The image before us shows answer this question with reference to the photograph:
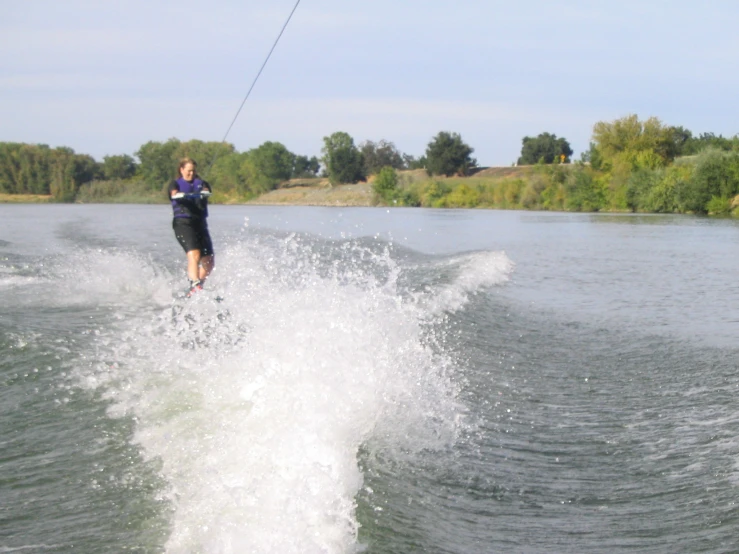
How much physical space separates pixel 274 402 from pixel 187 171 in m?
4.73

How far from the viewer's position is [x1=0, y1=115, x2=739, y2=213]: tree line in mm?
46781

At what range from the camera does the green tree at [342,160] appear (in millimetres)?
98375

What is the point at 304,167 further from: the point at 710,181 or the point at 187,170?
the point at 187,170

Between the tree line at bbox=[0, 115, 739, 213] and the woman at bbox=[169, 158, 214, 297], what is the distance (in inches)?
1224

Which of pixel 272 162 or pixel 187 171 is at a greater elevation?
pixel 272 162

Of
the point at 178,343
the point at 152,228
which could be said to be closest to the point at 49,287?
the point at 178,343

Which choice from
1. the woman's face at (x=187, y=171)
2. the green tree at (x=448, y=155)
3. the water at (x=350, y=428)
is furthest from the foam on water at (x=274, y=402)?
the green tree at (x=448, y=155)

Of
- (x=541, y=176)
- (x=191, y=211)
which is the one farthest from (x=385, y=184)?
(x=191, y=211)

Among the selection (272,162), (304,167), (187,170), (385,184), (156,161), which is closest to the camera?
(187,170)

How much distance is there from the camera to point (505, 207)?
65.2 m

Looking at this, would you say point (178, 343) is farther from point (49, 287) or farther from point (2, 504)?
point (49, 287)

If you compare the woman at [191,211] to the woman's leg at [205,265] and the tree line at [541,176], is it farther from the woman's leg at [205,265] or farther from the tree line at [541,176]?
the tree line at [541,176]

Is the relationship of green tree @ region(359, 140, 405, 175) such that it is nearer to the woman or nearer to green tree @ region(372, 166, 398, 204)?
green tree @ region(372, 166, 398, 204)

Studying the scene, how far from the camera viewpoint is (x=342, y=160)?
324ft
